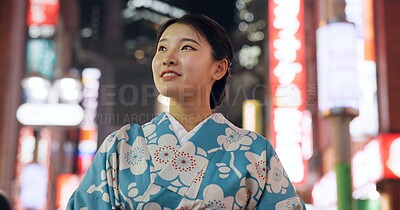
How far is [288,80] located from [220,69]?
10.9 metres

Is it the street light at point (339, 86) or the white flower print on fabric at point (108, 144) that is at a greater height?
the street light at point (339, 86)

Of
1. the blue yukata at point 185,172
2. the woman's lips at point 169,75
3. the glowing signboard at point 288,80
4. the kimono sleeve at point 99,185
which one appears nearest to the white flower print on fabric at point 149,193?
the blue yukata at point 185,172

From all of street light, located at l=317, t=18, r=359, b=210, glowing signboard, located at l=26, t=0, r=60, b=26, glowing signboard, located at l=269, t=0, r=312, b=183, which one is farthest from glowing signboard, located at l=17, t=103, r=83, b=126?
street light, located at l=317, t=18, r=359, b=210

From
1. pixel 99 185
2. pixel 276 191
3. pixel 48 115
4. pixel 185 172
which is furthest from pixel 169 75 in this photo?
pixel 48 115

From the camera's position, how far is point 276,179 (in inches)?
99.3

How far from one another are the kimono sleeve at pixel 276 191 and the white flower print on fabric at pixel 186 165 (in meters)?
0.27

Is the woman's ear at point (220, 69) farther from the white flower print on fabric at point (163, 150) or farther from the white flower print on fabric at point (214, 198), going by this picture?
the white flower print on fabric at point (214, 198)

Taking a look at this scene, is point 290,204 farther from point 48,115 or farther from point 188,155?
point 48,115

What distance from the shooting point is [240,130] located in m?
2.64

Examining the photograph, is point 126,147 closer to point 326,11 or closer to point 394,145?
point 326,11

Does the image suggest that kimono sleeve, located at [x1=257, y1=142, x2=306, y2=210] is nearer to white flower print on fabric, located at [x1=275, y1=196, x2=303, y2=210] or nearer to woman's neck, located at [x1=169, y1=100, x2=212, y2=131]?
white flower print on fabric, located at [x1=275, y1=196, x2=303, y2=210]

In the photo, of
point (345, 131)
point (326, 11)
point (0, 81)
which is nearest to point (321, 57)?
point (326, 11)

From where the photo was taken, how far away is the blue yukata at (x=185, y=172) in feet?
7.70

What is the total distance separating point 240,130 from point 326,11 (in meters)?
4.89
